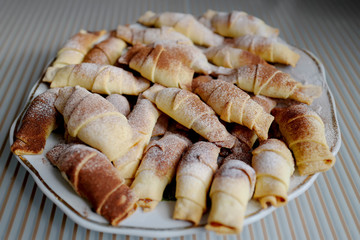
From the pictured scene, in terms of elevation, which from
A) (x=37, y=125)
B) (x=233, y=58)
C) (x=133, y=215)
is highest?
(x=233, y=58)

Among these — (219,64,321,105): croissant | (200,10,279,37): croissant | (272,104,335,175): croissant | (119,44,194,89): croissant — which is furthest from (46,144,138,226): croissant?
(200,10,279,37): croissant

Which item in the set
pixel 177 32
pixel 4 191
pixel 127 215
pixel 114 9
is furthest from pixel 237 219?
pixel 114 9

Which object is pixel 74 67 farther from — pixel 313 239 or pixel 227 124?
pixel 313 239

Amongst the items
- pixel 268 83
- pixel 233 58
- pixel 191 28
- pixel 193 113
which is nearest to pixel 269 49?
pixel 233 58

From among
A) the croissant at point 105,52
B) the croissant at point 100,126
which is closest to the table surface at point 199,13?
the croissant at point 100,126

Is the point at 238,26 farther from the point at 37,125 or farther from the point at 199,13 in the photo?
the point at 37,125

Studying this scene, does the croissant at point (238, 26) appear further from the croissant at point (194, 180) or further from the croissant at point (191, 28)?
the croissant at point (194, 180)

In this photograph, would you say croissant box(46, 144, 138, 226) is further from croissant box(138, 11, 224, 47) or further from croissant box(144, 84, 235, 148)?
croissant box(138, 11, 224, 47)

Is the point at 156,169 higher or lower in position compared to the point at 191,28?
lower
